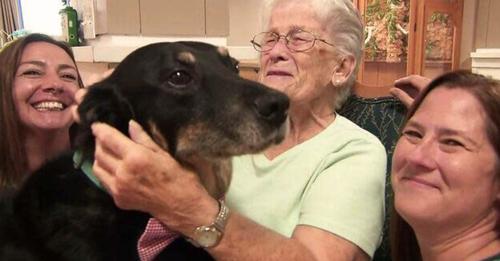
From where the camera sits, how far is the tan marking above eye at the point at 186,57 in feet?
3.59

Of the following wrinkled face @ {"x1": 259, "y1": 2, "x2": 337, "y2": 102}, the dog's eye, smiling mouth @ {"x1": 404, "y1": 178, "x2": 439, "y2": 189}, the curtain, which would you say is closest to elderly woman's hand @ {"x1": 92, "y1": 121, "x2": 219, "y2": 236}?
the dog's eye

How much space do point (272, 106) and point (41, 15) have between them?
20.0 ft

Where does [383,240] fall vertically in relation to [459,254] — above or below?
below

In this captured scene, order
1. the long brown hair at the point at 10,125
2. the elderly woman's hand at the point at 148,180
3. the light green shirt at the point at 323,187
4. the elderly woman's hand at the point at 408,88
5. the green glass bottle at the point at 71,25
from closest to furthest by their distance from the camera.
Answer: the elderly woman's hand at the point at 148,180 → the light green shirt at the point at 323,187 → the elderly woman's hand at the point at 408,88 → the long brown hair at the point at 10,125 → the green glass bottle at the point at 71,25

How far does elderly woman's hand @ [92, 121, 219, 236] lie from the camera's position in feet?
3.15

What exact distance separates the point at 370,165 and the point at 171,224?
59 cm

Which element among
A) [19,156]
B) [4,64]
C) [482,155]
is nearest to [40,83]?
[4,64]

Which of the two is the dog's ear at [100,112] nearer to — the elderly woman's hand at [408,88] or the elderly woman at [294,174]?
the elderly woman at [294,174]

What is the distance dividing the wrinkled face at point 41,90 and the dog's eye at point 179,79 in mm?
864

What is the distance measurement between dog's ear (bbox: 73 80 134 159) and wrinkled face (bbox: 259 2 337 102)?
1.76 ft

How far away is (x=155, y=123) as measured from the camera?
1107 mm

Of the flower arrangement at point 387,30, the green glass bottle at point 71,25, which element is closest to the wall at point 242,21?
the green glass bottle at point 71,25

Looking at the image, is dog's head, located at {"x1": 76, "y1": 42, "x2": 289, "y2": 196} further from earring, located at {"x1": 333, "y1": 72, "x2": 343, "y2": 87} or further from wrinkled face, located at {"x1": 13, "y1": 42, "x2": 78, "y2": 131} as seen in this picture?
wrinkled face, located at {"x1": 13, "y1": 42, "x2": 78, "y2": 131}

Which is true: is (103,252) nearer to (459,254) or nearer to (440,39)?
(459,254)
